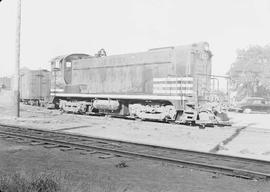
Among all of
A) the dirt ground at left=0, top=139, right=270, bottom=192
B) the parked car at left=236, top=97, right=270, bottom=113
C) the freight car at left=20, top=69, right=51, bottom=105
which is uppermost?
the freight car at left=20, top=69, right=51, bottom=105

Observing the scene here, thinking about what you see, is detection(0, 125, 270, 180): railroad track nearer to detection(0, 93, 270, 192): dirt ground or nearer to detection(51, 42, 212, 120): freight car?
detection(0, 93, 270, 192): dirt ground

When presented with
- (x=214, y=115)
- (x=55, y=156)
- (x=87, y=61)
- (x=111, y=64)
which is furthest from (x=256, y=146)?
(x=87, y=61)

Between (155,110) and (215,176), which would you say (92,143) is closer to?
(215,176)

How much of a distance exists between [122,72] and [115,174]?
1273 cm

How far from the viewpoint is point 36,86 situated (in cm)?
2775

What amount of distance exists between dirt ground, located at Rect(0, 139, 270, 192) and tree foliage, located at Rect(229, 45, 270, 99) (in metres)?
42.5

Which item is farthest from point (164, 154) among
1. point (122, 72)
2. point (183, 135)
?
point (122, 72)

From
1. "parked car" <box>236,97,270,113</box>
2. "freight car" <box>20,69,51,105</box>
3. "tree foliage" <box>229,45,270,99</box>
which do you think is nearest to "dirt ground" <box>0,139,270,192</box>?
"freight car" <box>20,69,51,105</box>

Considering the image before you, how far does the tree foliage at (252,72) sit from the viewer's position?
47094mm

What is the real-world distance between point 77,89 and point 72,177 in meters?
15.7

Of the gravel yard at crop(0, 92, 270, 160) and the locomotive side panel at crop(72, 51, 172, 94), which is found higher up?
the locomotive side panel at crop(72, 51, 172, 94)

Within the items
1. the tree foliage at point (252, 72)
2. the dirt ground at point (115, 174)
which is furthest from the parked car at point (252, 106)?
the dirt ground at point (115, 174)

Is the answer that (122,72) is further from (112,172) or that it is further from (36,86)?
(112,172)

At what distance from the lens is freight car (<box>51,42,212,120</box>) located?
53.1ft
